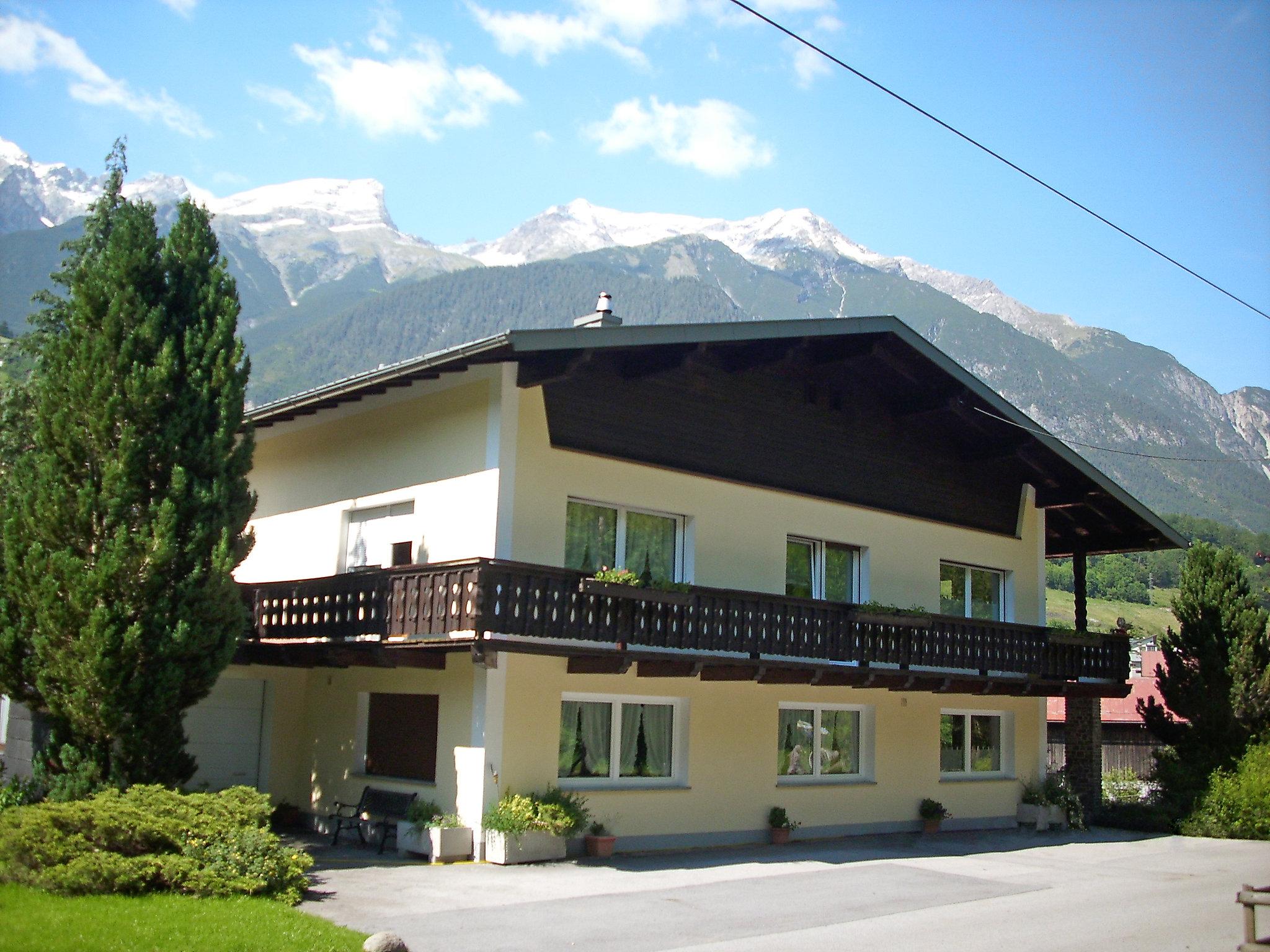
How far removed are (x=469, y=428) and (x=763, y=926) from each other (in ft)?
24.9

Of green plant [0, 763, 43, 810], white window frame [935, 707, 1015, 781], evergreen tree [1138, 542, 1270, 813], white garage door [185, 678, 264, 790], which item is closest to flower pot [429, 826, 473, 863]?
green plant [0, 763, 43, 810]

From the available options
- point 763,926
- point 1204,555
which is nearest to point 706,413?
point 763,926

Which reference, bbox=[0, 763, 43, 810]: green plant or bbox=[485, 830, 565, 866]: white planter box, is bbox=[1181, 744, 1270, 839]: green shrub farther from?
bbox=[0, 763, 43, 810]: green plant

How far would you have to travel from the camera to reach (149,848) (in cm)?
1138

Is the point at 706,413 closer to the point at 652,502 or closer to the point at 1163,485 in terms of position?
the point at 652,502

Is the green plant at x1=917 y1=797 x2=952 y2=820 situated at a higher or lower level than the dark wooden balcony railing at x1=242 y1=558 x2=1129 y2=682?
lower

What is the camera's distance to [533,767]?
15594mm

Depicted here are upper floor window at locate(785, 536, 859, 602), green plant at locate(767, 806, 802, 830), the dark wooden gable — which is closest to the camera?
the dark wooden gable

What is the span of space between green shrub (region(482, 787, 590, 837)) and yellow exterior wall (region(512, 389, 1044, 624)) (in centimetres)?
A: 311

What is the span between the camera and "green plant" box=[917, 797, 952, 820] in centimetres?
2092

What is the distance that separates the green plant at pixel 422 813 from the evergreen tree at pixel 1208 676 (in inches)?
575

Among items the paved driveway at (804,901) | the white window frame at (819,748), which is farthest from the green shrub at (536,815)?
the white window frame at (819,748)

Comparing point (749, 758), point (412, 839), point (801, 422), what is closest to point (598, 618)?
point (412, 839)

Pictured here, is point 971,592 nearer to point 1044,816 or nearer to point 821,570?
point 1044,816
